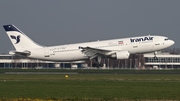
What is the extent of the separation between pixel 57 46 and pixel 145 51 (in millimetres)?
14359

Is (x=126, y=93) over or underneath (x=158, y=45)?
underneath

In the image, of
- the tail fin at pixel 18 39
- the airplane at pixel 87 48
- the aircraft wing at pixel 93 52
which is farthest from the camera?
the tail fin at pixel 18 39

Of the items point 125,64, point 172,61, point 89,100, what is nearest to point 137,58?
point 125,64

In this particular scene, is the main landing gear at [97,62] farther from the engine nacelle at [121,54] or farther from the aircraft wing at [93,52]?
the engine nacelle at [121,54]

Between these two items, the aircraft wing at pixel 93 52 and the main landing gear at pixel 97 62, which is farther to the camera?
the main landing gear at pixel 97 62

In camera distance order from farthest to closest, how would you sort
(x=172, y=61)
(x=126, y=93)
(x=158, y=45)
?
1. (x=172, y=61)
2. (x=158, y=45)
3. (x=126, y=93)

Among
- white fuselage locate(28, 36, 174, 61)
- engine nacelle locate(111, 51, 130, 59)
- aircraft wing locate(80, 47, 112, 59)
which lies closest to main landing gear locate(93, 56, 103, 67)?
aircraft wing locate(80, 47, 112, 59)

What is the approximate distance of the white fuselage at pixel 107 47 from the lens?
7575cm

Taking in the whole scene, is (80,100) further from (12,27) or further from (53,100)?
(12,27)

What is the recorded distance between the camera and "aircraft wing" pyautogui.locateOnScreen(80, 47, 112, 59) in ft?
254

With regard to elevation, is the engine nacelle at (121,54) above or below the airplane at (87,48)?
below

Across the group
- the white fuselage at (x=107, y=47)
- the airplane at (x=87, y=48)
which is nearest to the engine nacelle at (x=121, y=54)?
the airplane at (x=87, y=48)

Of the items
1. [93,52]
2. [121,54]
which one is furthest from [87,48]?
[121,54]

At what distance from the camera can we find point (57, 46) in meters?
80.1
